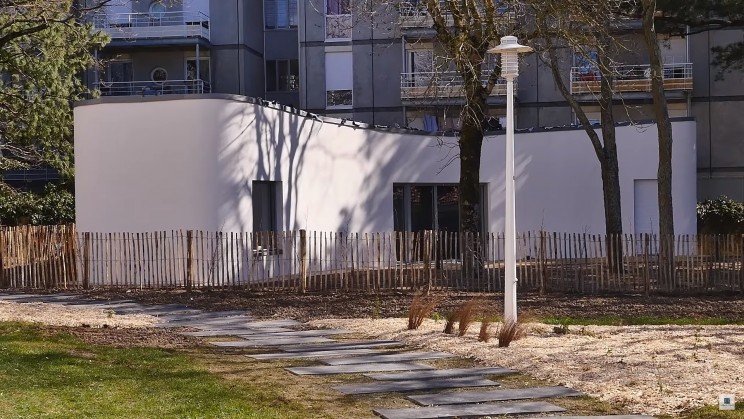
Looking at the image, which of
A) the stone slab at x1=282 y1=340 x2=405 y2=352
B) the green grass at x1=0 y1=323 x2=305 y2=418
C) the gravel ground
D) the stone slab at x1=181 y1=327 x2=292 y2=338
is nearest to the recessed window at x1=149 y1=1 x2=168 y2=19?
the stone slab at x1=181 y1=327 x2=292 y2=338

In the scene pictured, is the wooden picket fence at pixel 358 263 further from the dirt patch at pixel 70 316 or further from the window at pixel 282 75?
the window at pixel 282 75

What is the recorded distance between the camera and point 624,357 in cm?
1128

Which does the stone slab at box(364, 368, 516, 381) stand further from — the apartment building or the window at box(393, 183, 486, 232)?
the apartment building

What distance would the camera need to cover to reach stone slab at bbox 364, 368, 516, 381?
33.6 ft

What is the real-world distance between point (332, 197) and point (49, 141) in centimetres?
1096

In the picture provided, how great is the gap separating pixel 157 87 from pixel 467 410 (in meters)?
33.9

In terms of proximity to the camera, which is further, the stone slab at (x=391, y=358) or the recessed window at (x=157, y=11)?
the recessed window at (x=157, y=11)

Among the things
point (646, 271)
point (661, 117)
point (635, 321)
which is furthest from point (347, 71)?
point (635, 321)

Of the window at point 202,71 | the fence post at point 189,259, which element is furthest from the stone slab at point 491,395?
the window at point 202,71

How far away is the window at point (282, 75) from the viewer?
41.6 meters

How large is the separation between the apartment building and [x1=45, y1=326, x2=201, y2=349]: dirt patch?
21.5 meters

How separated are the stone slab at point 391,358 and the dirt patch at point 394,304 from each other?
14.9 ft

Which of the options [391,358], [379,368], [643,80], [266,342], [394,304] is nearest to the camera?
[379,368]

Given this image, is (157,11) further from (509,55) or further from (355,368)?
(355,368)
